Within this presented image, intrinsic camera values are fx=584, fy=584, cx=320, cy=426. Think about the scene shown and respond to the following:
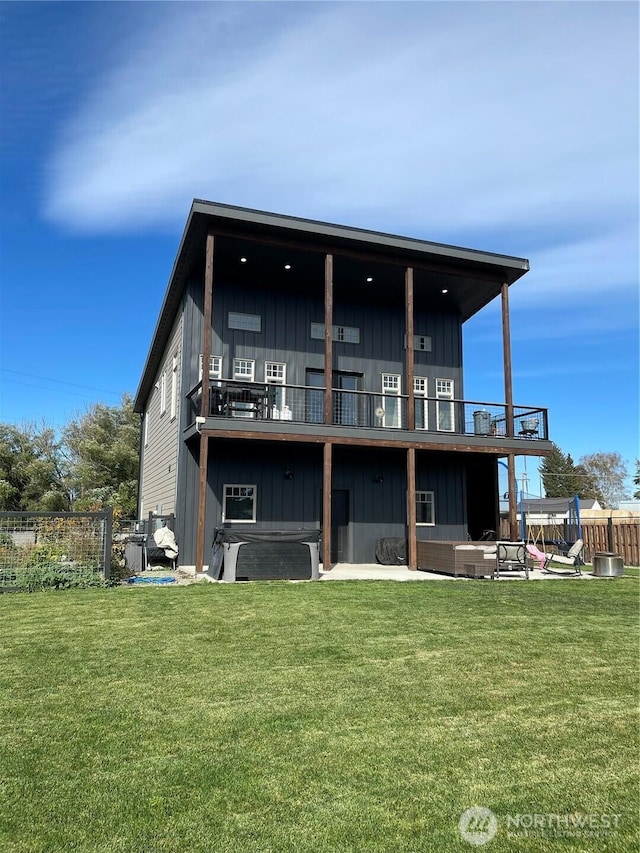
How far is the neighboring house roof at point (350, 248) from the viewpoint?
12.4 metres

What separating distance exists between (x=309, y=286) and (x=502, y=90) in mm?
7163

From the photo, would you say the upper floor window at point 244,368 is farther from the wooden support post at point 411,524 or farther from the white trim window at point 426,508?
the white trim window at point 426,508

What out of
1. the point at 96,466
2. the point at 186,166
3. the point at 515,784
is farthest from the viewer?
the point at 96,466

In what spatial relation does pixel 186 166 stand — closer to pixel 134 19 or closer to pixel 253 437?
pixel 134 19

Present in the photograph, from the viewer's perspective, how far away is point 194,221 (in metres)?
12.3

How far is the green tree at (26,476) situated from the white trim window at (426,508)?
2245cm

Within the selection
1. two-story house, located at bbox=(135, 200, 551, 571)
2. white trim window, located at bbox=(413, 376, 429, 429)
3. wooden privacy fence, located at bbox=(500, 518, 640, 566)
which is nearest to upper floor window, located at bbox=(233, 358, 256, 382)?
two-story house, located at bbox=(135, 200, 551, 571)

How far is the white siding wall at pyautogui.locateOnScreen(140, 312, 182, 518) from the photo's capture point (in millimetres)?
15305

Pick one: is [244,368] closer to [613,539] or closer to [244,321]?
[244,321]

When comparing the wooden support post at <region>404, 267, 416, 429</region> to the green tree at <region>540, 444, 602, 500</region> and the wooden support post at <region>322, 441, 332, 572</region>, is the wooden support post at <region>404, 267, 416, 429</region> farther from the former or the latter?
the green tree at <region>540, 444, 602, 500</region>

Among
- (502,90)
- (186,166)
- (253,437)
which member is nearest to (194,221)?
(186,166)

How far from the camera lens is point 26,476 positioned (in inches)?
1329

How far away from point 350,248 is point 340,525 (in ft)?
22.9

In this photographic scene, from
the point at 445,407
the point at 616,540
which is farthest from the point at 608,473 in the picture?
the point at 445,407
